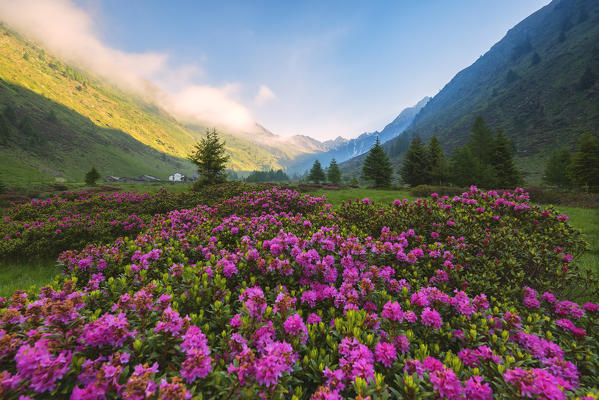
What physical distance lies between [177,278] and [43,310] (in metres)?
1.63

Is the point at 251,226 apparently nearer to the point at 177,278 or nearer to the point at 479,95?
the point at 177,278

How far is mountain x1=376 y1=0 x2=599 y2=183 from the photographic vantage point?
8806 cm

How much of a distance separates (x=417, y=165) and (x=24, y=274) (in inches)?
1681

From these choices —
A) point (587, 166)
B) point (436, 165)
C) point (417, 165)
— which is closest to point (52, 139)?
point (417, 165)

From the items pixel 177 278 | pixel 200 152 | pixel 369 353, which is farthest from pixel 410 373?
pixel 200 152

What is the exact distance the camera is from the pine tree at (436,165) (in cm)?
3566

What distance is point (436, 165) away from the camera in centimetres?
3650

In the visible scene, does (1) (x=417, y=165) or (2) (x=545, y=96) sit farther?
(2) (x=545, y=96)

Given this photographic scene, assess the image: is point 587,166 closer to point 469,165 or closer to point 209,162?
point 469,165

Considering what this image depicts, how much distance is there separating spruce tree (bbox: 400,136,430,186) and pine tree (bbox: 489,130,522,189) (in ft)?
29.5

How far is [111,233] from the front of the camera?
9.27 meters

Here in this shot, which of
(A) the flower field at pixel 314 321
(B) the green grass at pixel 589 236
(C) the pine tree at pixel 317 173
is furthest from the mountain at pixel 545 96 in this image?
(A) the flower field at pixel 314 321

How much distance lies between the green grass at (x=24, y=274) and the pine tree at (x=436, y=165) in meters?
41.8

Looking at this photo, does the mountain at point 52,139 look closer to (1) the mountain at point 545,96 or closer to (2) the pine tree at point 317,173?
(2) the pine tree at point 317,173
